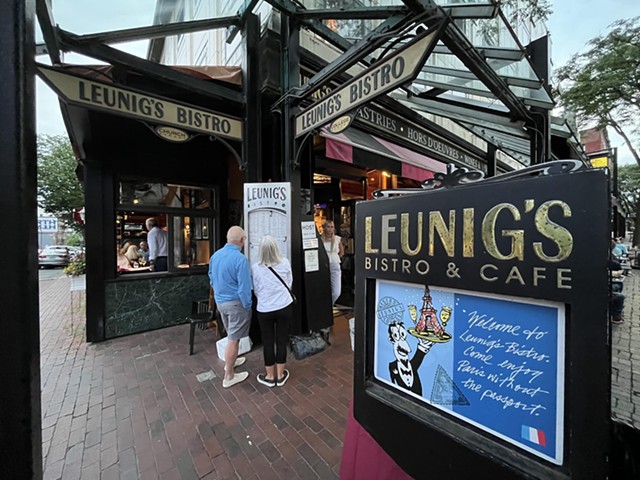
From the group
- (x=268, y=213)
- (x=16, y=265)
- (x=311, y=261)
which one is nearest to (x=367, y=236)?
(x=16, y=265)

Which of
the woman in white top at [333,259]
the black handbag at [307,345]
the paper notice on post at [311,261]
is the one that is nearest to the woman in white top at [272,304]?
the black handbag at [307,345]

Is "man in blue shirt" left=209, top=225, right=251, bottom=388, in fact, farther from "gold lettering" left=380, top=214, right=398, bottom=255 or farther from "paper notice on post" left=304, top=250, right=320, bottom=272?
"gold lettering" left=380, top=214, right=398, bottom=255

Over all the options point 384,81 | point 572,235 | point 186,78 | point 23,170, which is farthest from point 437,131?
point 23,170

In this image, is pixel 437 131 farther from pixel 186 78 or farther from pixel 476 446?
pixel 476 446

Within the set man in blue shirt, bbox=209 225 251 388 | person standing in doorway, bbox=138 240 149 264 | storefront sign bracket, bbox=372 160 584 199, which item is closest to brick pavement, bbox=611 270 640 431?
storefront sign bracket, bbox=372 160 584 199

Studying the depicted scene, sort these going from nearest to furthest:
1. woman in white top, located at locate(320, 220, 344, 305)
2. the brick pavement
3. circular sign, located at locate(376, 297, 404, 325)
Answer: circular sign, located at locate(376, 297, 404, 325) < the brick pavement < woman in white top, located at locate(320, 220, 344, 305)

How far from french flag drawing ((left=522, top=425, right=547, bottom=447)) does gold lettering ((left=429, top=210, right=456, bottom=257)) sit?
55cm

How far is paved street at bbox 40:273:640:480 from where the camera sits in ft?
6.87

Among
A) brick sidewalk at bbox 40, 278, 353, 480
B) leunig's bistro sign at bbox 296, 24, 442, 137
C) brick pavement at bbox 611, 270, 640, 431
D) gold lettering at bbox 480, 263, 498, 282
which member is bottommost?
brick sidewalk at bbox 40, 278, 353, 480

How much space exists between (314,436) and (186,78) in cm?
430

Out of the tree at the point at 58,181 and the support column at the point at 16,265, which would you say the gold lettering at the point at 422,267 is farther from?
the tree at the point at 58,181

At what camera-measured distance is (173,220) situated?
220 inches

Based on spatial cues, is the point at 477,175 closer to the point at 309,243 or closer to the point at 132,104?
the point at 309,243

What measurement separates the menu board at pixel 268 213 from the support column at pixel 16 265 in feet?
10.2
